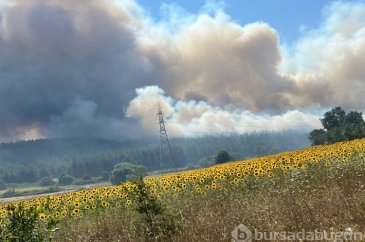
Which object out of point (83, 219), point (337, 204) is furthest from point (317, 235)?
point (83, 219)

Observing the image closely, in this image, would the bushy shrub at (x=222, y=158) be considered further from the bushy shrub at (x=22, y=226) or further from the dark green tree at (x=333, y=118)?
the bushy shrub at (x=22, y=226)

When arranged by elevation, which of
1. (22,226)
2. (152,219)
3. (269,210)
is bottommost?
(269,210)

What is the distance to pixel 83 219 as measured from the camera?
614 inches

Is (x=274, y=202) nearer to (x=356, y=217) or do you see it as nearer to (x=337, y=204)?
(x=337, y=204)

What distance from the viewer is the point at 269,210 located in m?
10.0

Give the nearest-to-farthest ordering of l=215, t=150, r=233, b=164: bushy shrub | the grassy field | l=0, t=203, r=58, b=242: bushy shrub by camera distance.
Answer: l=0, t=203, r=58, b=242: bushy shrub < the grassy field < l=215, t=150, r=233, b=164: bushy shrub

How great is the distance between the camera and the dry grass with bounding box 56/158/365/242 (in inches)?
351

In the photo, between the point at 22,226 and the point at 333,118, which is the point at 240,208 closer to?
the point at 22,226

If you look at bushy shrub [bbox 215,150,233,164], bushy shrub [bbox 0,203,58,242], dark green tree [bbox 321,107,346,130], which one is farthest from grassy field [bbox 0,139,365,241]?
dark green tree [bbox 321,107,346,130]

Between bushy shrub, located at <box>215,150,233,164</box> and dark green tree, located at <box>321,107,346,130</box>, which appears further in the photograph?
dark green tree, located at <box>321,107,346,130</box>

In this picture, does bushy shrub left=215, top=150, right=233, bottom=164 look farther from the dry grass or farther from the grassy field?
the dry grass

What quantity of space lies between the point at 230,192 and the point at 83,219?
18.4ft

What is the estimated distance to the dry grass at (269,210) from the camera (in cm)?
891

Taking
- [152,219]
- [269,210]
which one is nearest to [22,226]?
[152,219]
